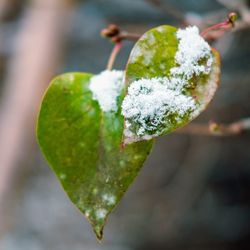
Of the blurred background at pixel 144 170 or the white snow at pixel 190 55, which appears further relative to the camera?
the blurred background at pixel 144 170

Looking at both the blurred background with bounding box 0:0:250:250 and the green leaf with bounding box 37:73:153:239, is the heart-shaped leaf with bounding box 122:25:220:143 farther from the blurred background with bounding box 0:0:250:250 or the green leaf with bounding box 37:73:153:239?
the blurred background with bounding box 0:0:250:250

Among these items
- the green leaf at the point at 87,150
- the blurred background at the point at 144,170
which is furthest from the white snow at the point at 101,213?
the blurred background at the point at 144,170

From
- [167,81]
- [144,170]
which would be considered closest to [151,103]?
[167,81]

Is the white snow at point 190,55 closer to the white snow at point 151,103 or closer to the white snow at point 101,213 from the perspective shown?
the white snow at point 151,103

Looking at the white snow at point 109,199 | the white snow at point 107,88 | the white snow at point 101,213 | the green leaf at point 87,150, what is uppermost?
the white snow at point 107,88

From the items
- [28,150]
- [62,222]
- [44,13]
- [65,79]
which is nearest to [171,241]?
[62,222]

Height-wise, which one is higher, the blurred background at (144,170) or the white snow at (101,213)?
the white snow at (101,213)

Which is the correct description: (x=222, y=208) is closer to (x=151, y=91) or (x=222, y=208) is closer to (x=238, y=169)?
(x=238, y=169)
